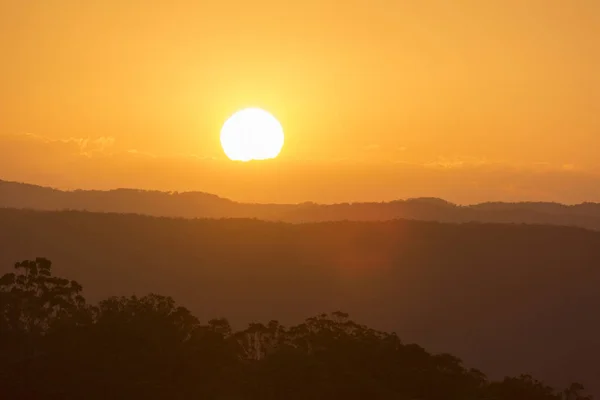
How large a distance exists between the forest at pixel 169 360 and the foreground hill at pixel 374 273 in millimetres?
69618

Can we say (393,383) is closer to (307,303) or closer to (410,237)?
(307,303)

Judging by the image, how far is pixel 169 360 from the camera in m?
49.8

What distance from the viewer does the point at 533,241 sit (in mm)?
165750

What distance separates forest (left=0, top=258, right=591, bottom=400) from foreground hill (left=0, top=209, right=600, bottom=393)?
69.6m

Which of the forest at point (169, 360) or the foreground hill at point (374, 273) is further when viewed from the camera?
the foreground hill at point (374, 273)

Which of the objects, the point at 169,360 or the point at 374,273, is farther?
the point at 374,273

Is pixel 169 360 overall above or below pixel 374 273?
above

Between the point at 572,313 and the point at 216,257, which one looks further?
the point at 216,257

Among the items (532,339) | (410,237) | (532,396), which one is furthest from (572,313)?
(532,396)

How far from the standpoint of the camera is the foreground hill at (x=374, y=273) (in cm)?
13462

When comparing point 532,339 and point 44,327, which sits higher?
point 44,327

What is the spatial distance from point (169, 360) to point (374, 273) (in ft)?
367

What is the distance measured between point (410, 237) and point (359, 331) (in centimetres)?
11405

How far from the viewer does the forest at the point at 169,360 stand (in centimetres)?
4722
